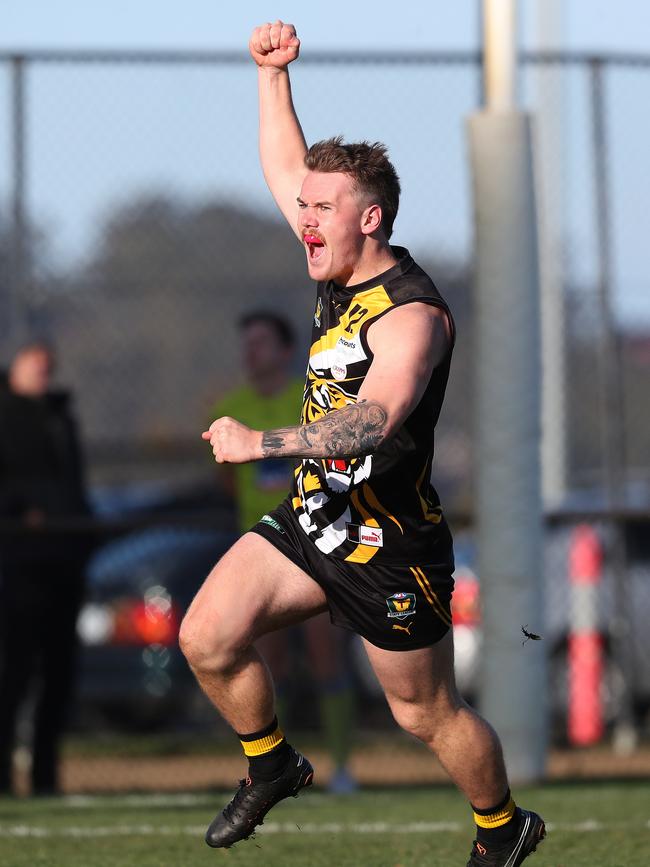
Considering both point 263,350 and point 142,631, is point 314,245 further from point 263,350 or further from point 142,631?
point 142,631

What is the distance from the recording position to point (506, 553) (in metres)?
8.34

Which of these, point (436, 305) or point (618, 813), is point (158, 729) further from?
point (436, 305)

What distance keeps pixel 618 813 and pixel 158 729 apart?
15.5 ft

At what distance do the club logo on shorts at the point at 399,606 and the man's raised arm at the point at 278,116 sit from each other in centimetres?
127

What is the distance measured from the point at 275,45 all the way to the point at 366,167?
2.69 ft

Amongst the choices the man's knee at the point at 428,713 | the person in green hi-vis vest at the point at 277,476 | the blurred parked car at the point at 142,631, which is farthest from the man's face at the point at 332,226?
the blurred parked car at the point at 142,631

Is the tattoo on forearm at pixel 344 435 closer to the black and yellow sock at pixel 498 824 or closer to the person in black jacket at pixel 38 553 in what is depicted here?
the black and yellow sock at pixel 498 824

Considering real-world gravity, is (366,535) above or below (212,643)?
above

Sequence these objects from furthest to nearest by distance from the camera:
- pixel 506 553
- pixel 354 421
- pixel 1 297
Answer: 1. pixel 1 297
2. pixel 506 553
3. pixel 354 421

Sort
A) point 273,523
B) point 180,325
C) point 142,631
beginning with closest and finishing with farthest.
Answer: point 273,523
point 142,631
point 180,325

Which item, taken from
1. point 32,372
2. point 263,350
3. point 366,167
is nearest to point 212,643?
point 366,167

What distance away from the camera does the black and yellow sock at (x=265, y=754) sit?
475 centimetres

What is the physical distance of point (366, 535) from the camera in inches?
183

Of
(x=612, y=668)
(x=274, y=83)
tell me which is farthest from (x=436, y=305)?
(x=612, y=668)
